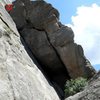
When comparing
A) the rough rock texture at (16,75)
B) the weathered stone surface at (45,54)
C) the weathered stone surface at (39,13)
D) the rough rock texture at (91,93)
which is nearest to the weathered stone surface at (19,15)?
the weathered stone surface at (39,13)

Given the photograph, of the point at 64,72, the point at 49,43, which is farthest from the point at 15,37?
the point at 64,72

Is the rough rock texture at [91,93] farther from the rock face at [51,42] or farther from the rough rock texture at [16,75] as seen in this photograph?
→ the rock face at [51,42]

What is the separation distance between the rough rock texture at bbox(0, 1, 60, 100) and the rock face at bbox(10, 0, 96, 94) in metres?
6.56

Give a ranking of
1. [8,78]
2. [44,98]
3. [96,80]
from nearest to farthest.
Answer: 1. [96,80]
2. [8,78]
3. [44,98]

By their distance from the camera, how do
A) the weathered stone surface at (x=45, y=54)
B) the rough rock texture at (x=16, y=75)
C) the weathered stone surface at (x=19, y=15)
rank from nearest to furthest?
1. the rough rock texture at (x=16, y=75)
2. the weathered stone surface at (x=45, y=54)
3. the weathered stone surface at (x=19, y=15)

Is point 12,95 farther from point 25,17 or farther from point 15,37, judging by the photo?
point 25,17

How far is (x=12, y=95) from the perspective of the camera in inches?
891

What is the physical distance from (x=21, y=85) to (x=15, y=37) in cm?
898

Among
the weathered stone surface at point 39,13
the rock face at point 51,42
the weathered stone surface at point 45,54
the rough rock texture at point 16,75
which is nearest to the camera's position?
the rough rock texture at point 16,75

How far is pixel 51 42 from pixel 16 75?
12323 millimetres

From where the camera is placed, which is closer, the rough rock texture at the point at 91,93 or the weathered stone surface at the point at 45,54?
the rough rock texture at the point at 91,93

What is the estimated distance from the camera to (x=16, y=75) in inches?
982

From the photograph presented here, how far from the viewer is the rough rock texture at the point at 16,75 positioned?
2311 cm

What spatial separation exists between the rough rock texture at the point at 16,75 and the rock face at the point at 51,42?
6.56m
